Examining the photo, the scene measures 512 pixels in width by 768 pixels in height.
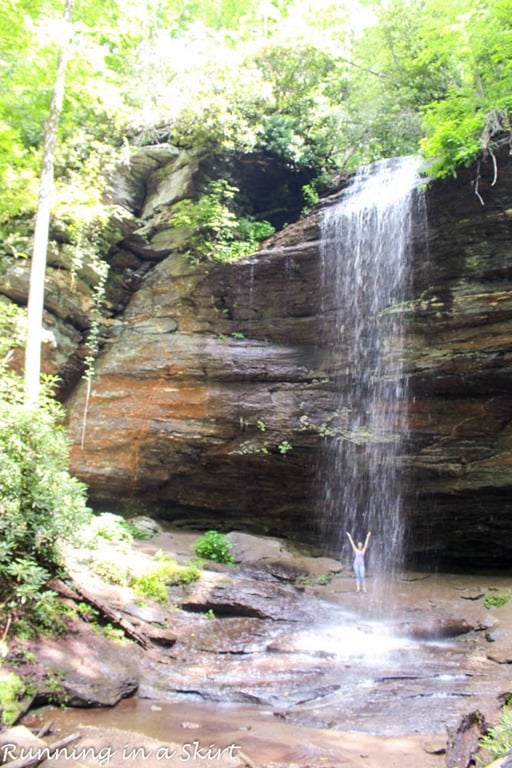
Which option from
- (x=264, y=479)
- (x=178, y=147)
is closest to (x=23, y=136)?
(x=178, y=147)

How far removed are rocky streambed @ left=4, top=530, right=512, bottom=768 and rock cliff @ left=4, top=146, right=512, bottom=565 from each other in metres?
3.05

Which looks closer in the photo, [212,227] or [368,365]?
[368,365]

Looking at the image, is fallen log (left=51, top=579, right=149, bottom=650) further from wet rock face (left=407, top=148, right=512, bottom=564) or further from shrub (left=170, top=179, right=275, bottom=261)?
shrub (left=170, top=179, right=275, bottom=261)

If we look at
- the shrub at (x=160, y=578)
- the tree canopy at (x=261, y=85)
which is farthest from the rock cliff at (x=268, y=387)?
the shrub at (x=160, y=578)

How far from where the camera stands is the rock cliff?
1196cm

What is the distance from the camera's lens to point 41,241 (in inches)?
416

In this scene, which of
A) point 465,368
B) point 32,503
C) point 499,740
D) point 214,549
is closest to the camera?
point 499,740

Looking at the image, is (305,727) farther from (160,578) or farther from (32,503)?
(160,578)

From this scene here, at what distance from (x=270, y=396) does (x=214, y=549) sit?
4.13m

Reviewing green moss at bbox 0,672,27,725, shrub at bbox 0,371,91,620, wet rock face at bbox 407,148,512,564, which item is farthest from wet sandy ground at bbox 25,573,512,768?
wet rock face at bbox 407,148,512,564

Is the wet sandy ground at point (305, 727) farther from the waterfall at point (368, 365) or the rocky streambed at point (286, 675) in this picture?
the waterfall at point (368, 365)

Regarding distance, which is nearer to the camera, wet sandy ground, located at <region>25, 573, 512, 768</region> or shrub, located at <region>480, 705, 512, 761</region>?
shrub, located at <region>480, 705, 512, 761</region>

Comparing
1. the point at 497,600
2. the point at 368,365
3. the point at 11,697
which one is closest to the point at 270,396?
the point at 368,365

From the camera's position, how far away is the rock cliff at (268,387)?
12.0 meters
